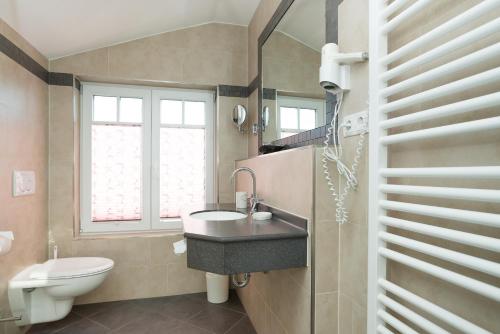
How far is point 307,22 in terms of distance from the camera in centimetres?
162

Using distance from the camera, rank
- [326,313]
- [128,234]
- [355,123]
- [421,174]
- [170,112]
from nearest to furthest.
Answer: [421,174] → [355,123] → [326,313] → [128,234] → [170,112]

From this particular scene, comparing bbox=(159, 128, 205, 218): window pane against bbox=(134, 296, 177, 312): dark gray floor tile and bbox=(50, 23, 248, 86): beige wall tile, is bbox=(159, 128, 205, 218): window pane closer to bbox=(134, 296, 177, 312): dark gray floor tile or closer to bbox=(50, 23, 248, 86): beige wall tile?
bbox=(50, 23, 248, 86): beige wall tile

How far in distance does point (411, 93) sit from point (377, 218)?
Answer: 16.3 inches

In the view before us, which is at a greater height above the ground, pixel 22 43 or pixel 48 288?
pixel 22 43

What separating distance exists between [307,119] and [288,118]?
0.26 meters

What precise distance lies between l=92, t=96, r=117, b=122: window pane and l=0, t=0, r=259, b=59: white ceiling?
0.44 meters

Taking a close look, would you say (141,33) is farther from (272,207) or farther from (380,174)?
(380,174)

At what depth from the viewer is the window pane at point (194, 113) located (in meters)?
2.88

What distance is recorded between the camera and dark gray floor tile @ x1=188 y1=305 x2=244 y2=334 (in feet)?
7.14

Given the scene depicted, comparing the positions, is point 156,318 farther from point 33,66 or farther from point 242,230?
point 33,66

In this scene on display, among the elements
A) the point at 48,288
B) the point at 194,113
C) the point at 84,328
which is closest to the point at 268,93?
the point at 194,113

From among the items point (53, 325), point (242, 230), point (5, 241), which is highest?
point (242, 230)

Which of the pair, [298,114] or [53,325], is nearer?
A: [298,114]

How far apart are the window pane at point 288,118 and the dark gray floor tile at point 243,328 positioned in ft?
4.90
